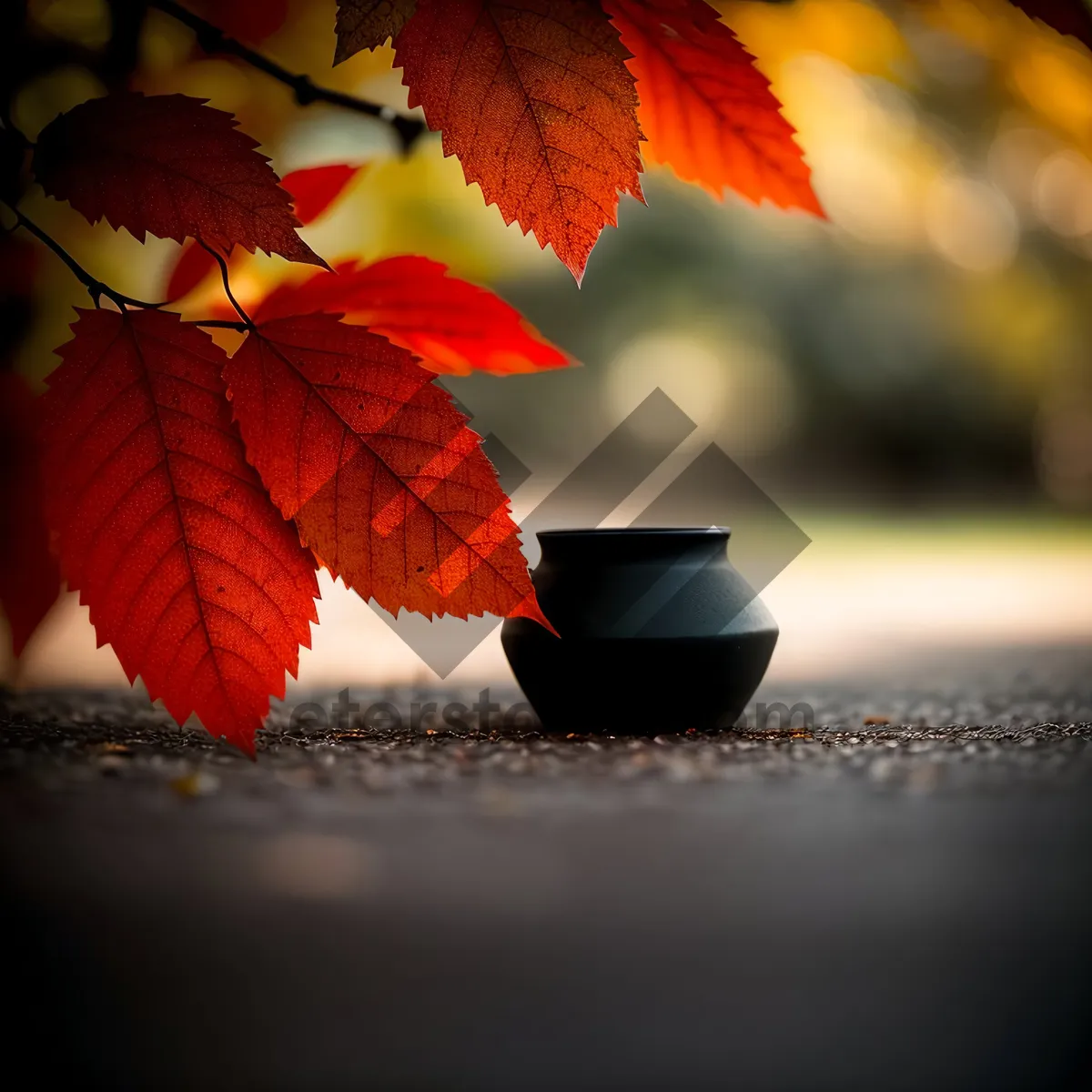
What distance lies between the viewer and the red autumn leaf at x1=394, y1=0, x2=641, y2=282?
32cm

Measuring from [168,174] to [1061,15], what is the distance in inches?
10.5

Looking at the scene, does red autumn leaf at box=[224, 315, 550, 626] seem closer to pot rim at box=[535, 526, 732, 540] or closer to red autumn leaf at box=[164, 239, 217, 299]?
red autumn leaf at box=[164, 239, 217, 299]

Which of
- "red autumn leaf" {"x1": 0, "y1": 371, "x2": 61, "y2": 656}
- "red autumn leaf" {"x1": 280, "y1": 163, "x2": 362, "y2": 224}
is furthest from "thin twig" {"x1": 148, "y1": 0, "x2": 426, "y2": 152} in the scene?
"red autumn leaf" {"x1": 0, "y1": 371, "x2": 61, "y2": 656}

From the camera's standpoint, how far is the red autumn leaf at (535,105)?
1.06 ft

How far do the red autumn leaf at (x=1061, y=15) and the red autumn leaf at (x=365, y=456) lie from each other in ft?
0.67

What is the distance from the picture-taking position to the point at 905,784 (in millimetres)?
883

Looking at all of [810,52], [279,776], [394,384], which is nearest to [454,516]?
[394,384]

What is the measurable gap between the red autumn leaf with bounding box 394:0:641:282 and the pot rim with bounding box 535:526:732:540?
2.42 ft

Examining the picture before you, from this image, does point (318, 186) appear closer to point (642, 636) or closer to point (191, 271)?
point (191, 271)

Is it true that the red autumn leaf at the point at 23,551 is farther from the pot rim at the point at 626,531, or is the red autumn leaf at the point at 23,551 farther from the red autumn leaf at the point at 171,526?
the pot rim at the point at 626,531

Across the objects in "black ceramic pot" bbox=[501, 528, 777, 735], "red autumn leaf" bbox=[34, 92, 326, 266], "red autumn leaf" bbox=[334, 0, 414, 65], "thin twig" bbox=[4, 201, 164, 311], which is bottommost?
"black ceramic pot" bbox=[501, 528, 777, 735]

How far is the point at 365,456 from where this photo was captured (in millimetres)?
362

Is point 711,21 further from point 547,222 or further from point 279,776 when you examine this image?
point 279,776

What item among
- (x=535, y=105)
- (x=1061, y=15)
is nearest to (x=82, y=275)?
(x=535, y=105)
